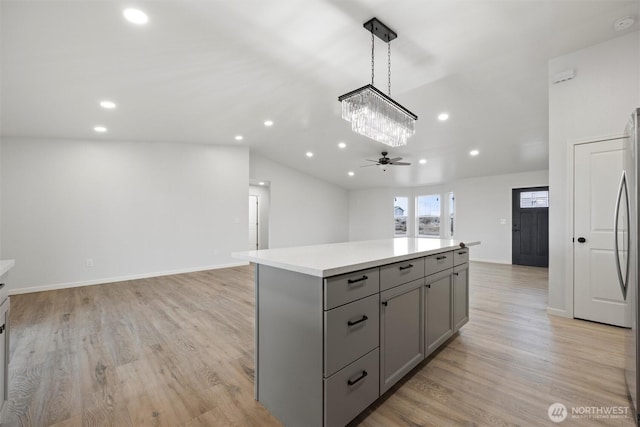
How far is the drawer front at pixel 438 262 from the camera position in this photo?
208cm

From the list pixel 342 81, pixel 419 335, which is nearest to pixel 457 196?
pixel 342 81

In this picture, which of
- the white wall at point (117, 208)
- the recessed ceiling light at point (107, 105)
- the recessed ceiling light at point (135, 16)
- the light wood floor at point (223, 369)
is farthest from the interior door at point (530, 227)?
the recessed ceiling light at point (107, 105)

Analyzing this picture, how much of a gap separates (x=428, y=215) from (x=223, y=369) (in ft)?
27.6

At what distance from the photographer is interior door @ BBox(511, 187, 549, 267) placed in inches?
254

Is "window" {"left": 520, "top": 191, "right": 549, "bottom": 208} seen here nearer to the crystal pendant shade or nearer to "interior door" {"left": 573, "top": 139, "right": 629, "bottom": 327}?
"interior door" {"left": 573, "top": 139, "right": 629, "bottom": 327}

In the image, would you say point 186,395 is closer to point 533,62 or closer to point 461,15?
point 461,15

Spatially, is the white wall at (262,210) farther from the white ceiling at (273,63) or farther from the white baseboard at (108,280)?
the white ceiling at (273,63)

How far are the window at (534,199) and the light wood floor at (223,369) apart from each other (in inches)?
154

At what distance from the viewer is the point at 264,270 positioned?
5.51 feet

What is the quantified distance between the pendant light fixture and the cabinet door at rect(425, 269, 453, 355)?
4.53ft

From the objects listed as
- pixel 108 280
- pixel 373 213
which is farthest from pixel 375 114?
pixel 373 213

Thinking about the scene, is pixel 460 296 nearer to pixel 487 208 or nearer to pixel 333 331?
pixel 333 331

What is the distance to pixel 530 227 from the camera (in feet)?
21.8

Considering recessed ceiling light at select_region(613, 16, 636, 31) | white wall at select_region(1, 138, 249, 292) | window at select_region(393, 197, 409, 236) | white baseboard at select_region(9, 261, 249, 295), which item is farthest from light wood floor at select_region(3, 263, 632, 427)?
window at select_region(393, 197, 409, 236)
